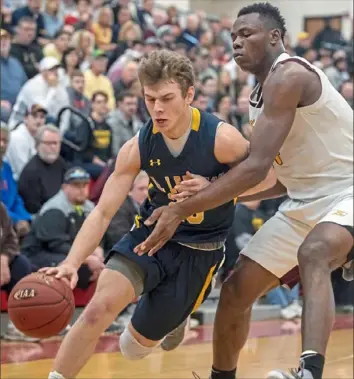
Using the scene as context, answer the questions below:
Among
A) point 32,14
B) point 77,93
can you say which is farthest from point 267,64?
point 32,14

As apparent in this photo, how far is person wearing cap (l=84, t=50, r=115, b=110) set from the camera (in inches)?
453

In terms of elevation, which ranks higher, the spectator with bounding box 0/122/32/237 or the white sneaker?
the white sneaker

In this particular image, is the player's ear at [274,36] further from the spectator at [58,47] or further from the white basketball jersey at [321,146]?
the spectator at [58,47]

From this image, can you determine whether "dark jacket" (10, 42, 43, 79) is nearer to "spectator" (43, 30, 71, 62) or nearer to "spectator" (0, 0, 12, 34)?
"spectator" (43, 30, 71, 62)

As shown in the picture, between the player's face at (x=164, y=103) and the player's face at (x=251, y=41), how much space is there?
0.38 metres

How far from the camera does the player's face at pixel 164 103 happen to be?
4172mm

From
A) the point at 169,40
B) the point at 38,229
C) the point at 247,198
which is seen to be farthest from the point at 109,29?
the point at 247,198

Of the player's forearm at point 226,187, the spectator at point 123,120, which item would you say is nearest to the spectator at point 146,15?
the spectator at point 123,120

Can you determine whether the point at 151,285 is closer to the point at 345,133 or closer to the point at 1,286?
the point at 345,133

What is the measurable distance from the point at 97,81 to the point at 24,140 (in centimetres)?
277

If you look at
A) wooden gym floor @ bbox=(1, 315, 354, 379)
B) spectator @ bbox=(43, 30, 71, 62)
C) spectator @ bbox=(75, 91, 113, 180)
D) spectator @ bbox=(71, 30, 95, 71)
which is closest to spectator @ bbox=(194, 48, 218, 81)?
spectator @ bbox=(71, 30, 95, 71)

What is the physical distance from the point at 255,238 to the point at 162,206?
667 millimetres

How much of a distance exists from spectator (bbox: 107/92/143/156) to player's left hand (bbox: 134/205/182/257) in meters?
5.97

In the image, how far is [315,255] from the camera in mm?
3977
